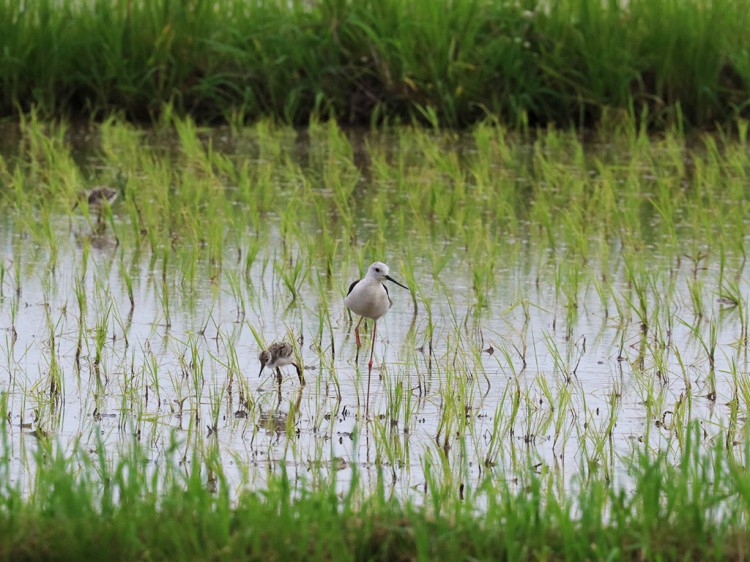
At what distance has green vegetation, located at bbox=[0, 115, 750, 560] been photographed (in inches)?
146

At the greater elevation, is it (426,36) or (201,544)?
(426,36)

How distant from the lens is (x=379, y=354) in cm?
652

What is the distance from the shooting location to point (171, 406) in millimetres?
5414

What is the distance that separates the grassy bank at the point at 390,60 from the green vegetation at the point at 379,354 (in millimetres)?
887

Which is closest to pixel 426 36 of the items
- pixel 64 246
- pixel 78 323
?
pixel 64 246

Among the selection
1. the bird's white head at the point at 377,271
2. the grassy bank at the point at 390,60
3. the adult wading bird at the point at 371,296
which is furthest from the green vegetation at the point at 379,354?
the grassy bank at the point at 390,60

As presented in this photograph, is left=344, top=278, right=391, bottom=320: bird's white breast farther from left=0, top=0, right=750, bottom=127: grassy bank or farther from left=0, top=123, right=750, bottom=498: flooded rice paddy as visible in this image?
left=0, top=0, right=750, bottom=127: grassy bank

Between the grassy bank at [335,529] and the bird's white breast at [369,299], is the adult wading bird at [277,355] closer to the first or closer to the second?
the bird's white breast at [369,299]

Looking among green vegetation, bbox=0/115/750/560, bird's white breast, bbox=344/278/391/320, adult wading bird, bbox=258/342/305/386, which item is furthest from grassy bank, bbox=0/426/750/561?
bird's white breast, bbox=344/278/391/320

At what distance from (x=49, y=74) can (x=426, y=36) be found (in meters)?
3.04

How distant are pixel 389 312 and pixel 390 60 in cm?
566

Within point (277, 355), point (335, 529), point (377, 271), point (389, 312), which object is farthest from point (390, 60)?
point (335, 529)

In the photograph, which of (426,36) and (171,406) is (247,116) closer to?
(426,36)

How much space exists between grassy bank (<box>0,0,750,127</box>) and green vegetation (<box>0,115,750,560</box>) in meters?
0.89
